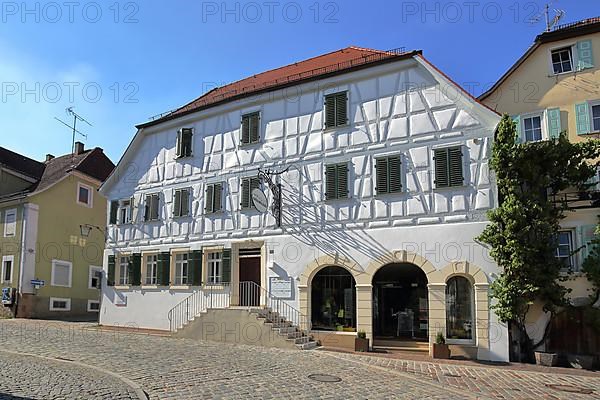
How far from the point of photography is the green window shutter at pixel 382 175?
17.0 meters

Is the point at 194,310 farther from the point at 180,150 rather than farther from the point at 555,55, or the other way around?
the point at 555,55

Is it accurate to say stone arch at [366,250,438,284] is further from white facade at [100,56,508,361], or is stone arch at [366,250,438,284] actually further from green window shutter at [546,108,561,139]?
green window shutter at [546,108,561,139]

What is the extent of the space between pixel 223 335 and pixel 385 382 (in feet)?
26.9

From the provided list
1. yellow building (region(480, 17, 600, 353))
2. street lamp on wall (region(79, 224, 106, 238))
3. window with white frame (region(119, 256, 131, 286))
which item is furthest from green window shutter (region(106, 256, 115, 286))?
yellow building (region(480, 17, 600, 353))

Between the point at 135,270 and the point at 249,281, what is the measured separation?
5.95 meters

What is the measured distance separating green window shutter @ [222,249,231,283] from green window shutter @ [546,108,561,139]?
1164 cm

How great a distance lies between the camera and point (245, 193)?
65.2ft

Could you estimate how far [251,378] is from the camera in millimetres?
10602

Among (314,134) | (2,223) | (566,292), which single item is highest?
(314,134)

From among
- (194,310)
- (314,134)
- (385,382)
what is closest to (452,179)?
(314,134)

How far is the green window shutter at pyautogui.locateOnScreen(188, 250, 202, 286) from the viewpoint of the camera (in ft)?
66.9

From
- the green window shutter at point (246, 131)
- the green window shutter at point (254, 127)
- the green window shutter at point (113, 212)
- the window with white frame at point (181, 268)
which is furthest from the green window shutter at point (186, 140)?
the green window shutter at point (113, 212)

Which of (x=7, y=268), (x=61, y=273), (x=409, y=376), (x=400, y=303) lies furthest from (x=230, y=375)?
(x=7, y=268)

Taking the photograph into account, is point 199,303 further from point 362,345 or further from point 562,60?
point 562,60
